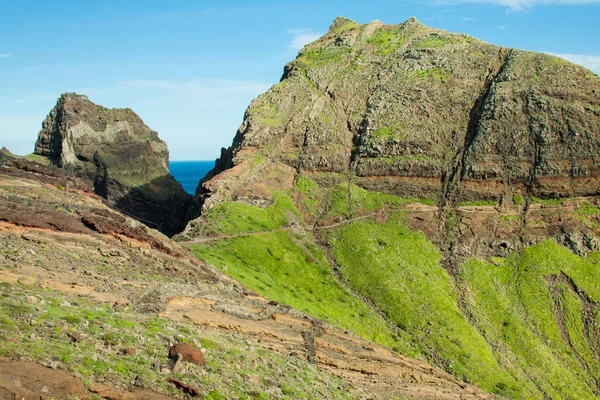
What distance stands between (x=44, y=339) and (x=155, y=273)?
23.7m

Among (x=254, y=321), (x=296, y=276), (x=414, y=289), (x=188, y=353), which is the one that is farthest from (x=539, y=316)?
(x=188, y=353)

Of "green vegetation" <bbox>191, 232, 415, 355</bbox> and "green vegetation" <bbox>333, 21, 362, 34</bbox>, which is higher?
"green vegetation" <bbox>333, 21, 362, 34</bbox>

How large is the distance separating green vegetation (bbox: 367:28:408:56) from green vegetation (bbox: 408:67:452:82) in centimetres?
1296

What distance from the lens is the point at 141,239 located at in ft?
178

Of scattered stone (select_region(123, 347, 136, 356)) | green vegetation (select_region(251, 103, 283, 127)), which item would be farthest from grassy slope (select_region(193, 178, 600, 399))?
scattered stone (select_region(123, 347, 136, 356))

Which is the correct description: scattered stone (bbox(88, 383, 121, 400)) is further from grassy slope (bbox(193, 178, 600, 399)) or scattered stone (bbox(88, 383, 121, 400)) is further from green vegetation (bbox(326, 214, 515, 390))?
green vegetation (bbox(326, 214, 515, 390))

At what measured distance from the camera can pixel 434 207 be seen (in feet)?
337

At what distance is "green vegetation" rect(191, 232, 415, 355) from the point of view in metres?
74.4

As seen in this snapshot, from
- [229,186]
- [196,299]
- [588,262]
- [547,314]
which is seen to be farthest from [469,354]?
[229,186]

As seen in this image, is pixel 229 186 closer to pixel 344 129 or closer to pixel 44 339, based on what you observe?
pixel 344 129

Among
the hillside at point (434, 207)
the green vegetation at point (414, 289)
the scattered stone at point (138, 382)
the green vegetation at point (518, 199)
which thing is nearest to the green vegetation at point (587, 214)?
the hillside at point (434, 207)

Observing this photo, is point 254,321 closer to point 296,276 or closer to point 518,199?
point 296,276

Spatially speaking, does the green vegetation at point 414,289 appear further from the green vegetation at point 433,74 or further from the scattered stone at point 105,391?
the scattered stone at point 105,391

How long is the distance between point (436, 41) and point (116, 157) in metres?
85.7
